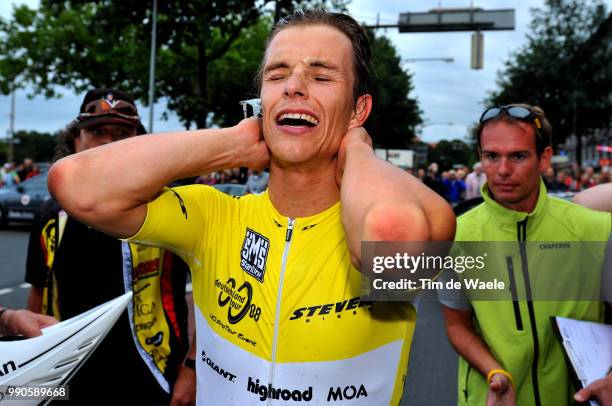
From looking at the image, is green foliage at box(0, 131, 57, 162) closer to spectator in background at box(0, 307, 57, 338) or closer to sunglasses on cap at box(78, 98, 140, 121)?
sunglasses on cap at box(78, 98, 140, 121)

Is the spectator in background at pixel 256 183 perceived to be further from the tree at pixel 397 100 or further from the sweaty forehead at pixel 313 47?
the tree at pixel 397 100

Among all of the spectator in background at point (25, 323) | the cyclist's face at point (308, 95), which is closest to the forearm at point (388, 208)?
the cyclist's face at point (308, 95)

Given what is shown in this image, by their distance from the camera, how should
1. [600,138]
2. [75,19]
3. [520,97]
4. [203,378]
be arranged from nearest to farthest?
[203,378] → [75,19] → [520,97] → [600,138]

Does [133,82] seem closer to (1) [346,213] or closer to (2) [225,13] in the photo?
(2) [225,13]

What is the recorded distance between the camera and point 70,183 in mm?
1749

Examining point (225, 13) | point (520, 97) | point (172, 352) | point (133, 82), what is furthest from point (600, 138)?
point (172, 352)

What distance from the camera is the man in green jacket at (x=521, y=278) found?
2.29m

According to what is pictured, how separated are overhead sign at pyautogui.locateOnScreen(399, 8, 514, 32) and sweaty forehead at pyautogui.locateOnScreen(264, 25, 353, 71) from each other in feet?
45.1

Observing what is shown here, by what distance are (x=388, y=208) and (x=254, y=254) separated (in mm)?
712

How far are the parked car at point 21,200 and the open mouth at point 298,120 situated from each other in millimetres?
14883

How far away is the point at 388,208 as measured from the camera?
131cm

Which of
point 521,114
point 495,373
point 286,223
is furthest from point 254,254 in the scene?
point 521,114

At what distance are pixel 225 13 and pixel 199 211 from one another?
1300cm

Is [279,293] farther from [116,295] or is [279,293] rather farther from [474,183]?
[474,183]
